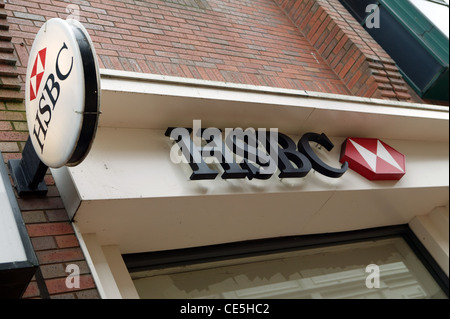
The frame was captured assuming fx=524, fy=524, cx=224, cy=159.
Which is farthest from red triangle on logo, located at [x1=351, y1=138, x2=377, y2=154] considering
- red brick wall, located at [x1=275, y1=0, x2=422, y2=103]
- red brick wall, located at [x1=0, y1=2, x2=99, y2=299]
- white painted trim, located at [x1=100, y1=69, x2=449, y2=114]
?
red brick wall, located at [x1=0, y1=2, x2=99, y2=299]

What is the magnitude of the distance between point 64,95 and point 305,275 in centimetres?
274

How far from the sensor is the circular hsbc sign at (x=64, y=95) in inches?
94.9

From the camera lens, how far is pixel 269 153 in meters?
4.11

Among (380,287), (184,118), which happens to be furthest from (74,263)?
(380,287)

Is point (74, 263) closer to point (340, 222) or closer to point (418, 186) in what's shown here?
Result: point (340, 222)

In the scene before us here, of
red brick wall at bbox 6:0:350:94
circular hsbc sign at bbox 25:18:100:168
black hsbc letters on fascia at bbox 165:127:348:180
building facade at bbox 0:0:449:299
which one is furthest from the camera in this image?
red brick wall at bbox 6:0:350:94

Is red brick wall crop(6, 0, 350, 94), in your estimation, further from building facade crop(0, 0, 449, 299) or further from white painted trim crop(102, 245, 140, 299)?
white painted trim crop(102, 245, 140, 299)

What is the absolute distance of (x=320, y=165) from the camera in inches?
164

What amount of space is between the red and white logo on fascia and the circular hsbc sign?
2714 millimetres

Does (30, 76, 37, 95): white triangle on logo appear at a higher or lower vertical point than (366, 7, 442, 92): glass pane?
lower

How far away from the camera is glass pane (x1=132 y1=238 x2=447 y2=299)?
12.4 ft

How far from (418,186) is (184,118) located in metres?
2.43

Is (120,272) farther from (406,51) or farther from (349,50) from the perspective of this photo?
(406,51)

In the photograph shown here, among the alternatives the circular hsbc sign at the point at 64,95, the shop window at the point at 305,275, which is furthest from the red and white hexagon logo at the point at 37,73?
the shop window at the point at 305,275
